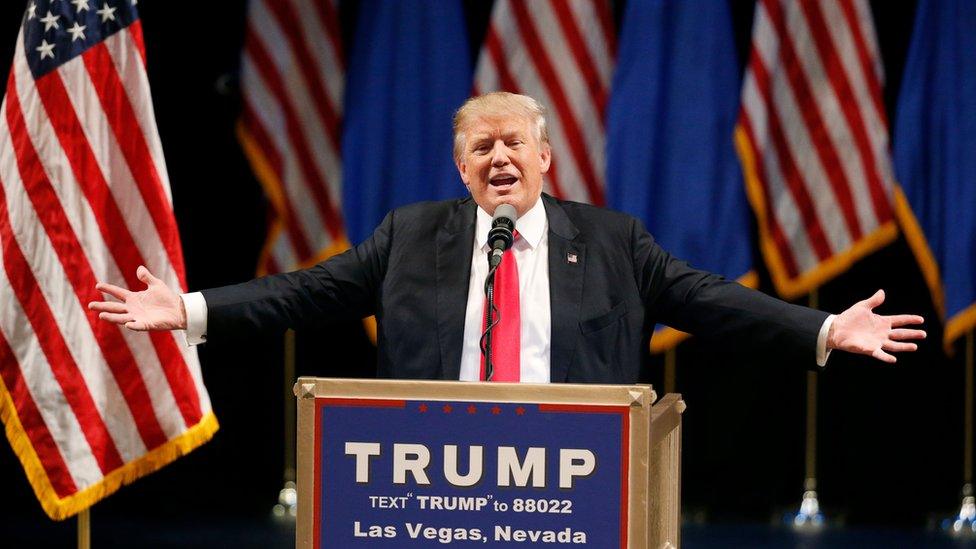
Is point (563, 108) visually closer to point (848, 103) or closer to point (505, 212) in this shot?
point (848, 103)

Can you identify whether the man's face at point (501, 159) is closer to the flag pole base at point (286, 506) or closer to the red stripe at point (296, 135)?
the red stripe at point (296, 135)

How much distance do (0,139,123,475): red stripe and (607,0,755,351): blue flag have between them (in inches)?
109

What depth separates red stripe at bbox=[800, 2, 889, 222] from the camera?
6.19m

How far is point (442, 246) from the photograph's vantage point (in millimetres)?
3043

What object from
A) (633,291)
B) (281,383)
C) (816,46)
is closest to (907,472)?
(816,46)

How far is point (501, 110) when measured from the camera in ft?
9.83

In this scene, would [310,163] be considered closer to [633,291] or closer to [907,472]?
[907,472]

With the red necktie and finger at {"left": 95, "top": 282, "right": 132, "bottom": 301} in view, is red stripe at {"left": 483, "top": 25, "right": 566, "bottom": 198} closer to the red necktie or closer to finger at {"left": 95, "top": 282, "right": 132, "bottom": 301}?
the red necktie

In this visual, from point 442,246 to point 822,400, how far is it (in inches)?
159

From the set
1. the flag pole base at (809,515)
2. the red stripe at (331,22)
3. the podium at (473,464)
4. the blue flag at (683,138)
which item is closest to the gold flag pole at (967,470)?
the flag pole base at (809,515)

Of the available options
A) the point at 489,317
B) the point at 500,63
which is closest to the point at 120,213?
the point at 489,317

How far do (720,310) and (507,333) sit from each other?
461 mm

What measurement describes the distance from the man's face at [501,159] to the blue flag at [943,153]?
11.8 feet

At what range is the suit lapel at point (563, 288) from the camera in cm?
294
